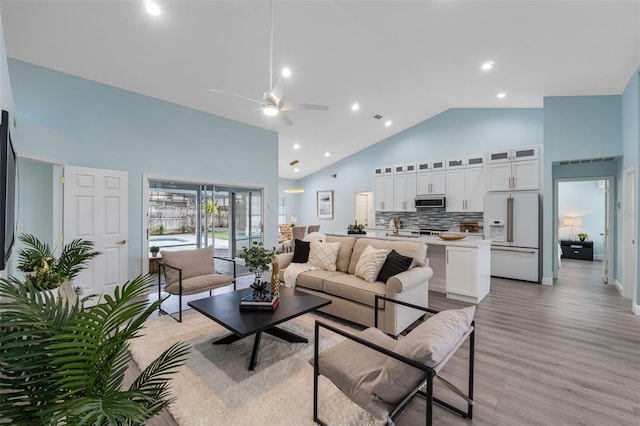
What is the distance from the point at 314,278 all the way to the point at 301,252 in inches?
30.1

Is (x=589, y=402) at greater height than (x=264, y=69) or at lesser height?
lesser

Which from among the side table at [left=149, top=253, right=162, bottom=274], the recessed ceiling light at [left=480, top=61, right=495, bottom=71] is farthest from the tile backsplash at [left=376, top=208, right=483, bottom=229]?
the side table at [left=149, top=253, right=162, bottom=274]

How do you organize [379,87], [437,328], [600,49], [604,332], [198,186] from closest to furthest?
[437,328] < [604,332] < [600,49] < [379,87] < [198,186]

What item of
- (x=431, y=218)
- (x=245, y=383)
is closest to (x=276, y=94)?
(x=245, y=383)

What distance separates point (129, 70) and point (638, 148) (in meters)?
7.03

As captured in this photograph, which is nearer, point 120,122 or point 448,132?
point 120,122

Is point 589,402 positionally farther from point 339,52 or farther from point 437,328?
point 339,52

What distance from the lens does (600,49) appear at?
3439 millimetres

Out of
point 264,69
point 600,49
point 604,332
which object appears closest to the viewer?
point 604,332

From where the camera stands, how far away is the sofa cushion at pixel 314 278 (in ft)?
11.7

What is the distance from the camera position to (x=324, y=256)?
3.98 metres

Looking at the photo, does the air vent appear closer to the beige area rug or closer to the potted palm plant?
the beige area rug

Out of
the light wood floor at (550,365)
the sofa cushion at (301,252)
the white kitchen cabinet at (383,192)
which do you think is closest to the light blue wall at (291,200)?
the white kitchen cabinet at (383,192)

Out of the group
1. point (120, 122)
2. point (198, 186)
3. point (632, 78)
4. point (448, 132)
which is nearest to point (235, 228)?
point (198, 186)
